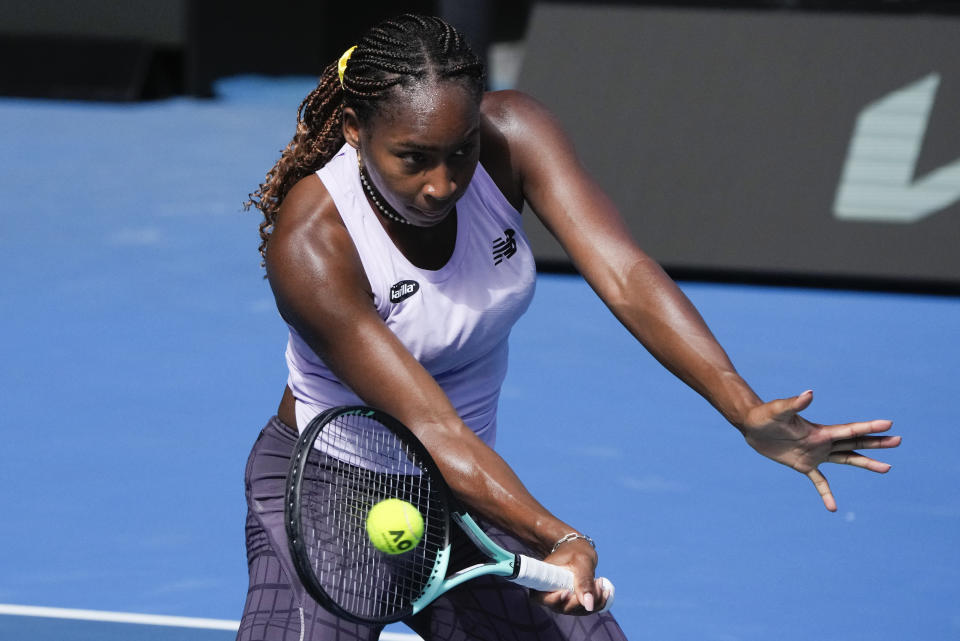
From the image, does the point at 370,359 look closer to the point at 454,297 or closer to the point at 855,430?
the point at 454,297

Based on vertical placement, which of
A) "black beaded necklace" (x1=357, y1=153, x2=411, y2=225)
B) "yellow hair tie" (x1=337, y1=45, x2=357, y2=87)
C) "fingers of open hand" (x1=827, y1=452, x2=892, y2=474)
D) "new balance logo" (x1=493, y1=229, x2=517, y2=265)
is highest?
"yellow hair tie" (x1=337, y1=45, x2=357, y2=87)

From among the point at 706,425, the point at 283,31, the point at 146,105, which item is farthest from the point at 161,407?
the point at 283,31

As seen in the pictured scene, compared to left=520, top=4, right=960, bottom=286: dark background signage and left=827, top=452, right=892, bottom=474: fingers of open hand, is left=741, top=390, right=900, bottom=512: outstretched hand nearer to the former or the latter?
left=827, top=452, right=892, bottom=474: fingers of open hand

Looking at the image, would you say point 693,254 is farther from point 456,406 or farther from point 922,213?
point 456,406

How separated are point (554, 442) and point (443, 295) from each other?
277 centimetres

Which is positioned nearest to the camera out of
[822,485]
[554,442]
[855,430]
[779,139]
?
[855,430]

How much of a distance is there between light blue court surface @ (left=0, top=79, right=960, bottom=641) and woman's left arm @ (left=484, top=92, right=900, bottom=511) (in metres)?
1.58

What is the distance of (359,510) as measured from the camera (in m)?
2.53

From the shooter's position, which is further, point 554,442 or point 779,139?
point 779,139

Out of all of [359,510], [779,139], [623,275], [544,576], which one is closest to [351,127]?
[623,275]

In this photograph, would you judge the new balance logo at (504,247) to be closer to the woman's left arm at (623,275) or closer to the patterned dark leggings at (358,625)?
the woman's left arm at (623,275)

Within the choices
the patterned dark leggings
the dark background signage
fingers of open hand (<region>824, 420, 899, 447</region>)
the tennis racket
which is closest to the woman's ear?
the tennis racket

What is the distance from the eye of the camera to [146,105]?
12242mm

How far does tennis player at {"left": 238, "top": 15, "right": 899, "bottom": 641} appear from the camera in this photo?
2.36 metres
